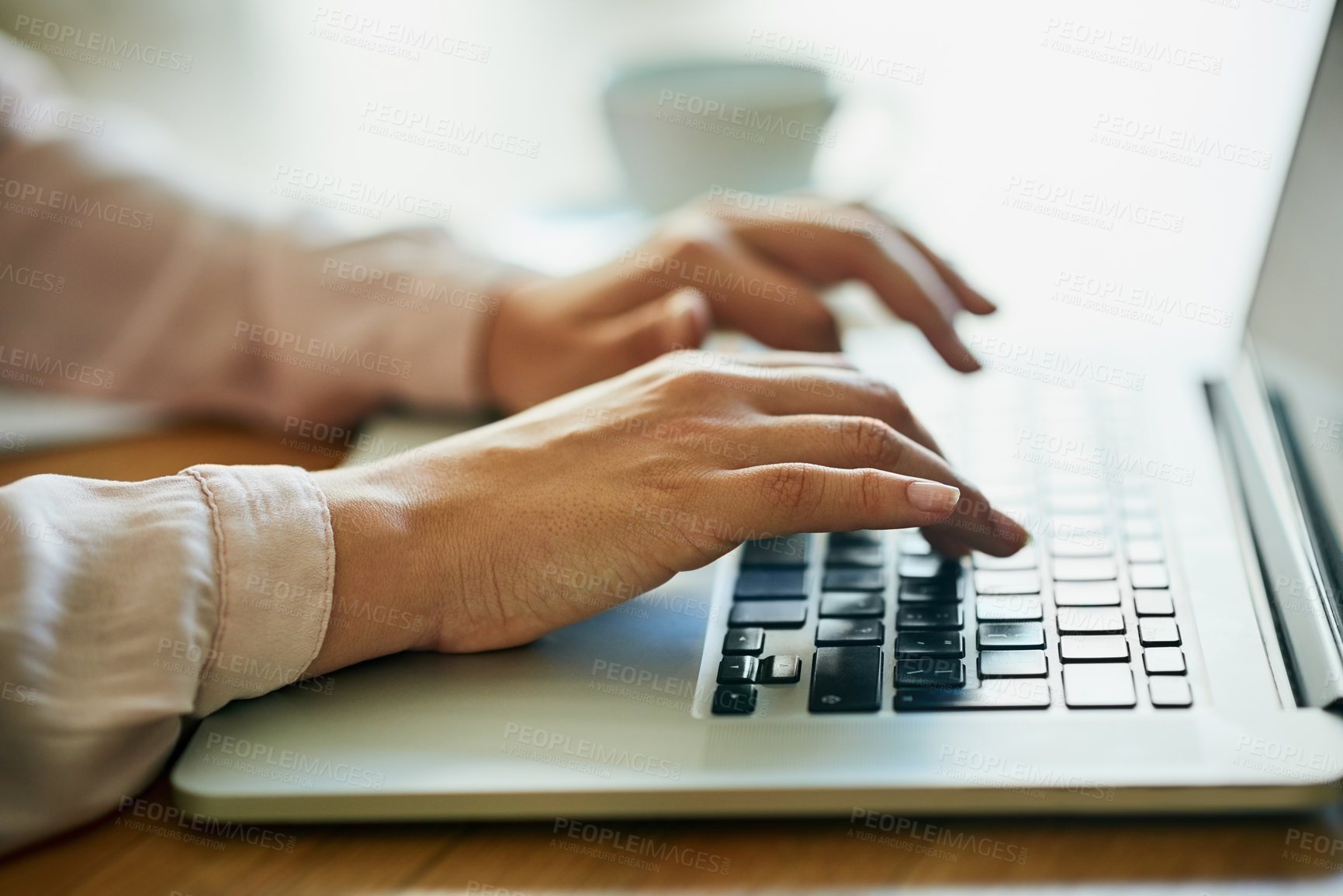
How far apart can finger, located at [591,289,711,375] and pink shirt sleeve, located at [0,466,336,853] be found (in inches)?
10.1

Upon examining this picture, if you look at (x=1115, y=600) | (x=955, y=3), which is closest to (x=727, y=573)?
(x=1115, y=600)

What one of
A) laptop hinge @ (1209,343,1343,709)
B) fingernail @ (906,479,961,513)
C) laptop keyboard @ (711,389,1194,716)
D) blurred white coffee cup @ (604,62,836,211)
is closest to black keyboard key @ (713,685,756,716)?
laptop keyboard @ (711,389,1194,716)

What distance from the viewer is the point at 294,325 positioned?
0.69 meters

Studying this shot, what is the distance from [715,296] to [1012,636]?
0.35 m

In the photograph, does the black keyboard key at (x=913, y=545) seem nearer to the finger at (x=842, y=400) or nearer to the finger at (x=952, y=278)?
the finger at (x=842, y=400)

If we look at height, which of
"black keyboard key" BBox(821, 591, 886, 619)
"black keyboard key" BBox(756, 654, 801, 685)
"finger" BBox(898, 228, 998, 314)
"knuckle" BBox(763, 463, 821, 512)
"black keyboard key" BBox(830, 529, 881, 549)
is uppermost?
"finger" BBox(898, 228, 998, 314)

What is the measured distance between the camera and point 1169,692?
0.38m

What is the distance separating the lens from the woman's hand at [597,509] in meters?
0.44

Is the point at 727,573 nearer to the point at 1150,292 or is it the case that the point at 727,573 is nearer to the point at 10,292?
the point at 10,292

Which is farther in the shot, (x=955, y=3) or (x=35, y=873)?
(x=955, y=3)

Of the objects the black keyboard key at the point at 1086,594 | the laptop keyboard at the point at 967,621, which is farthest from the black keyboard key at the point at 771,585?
the black keyboard key at the point at 1086,594

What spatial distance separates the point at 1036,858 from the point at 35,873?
0.34 m

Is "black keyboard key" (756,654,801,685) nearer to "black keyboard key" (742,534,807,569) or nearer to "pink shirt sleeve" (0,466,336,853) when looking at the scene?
"black keyboard key" (742,534,807,569)

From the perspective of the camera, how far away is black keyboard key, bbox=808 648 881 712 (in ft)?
1.28
